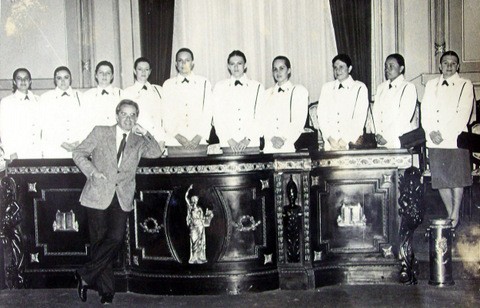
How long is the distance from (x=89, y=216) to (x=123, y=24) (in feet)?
13.4

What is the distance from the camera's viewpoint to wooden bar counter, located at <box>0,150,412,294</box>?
5.56 m

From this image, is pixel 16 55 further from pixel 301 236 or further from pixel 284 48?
pixel 301 236

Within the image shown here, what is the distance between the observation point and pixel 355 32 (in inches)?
336

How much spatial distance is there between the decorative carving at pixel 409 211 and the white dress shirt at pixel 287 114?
1.29 metres

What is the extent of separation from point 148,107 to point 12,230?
6.18 feet

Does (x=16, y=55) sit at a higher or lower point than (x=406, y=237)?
higher

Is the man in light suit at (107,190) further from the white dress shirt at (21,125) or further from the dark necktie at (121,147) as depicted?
the white dress shirt at (21,125)

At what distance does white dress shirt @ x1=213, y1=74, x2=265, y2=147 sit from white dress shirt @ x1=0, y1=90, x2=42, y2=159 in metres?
1.95

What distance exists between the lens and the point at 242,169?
554cm

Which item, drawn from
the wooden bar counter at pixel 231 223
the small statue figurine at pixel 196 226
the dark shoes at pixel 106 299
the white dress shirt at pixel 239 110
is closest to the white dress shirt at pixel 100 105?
the white dress shirt at pixel 239 110

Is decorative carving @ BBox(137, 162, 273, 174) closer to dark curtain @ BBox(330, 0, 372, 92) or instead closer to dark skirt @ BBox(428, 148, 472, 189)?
dark skirt @ BBox(428, 148, 472, 189)

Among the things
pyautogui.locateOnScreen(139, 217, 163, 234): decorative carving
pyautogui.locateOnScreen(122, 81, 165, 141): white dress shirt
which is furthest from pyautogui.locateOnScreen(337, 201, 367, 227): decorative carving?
pyautogui.locateOnScreen(122, 81, 165, 141): white dress shirt

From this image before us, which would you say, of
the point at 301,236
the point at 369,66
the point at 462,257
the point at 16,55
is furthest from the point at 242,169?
the point at 16,55

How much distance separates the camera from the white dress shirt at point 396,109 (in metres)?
6.69
